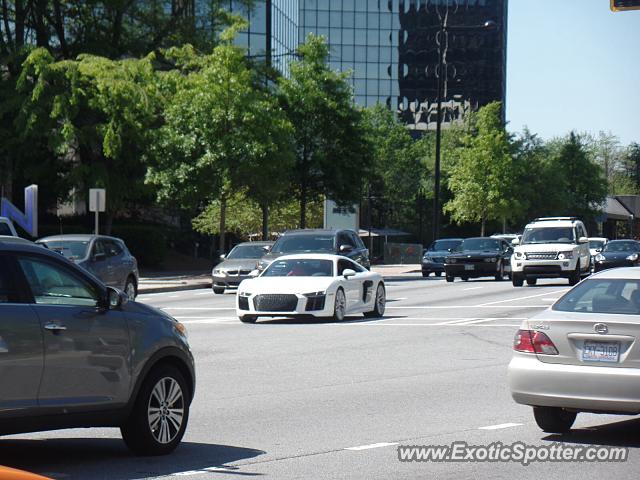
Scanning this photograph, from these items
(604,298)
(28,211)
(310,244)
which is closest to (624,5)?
(310,244)

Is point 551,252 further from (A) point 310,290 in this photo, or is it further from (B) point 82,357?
(B) point 82,357

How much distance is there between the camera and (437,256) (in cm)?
4909

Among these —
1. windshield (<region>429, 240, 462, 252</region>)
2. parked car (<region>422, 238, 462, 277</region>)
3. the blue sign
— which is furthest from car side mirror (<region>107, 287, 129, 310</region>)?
windshield (<region>429, 240, 462, 252</region>)

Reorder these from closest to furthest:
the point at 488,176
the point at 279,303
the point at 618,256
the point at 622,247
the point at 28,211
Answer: the point at 279,303 < the point at 28,211 < the point at 618,256 < the point at 622,247 < the point at 488,176

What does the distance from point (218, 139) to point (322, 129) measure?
28.5 ft

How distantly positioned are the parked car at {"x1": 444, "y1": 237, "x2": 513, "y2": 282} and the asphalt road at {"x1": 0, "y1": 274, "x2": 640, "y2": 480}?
20181mm

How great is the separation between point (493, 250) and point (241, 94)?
1111 centimetres

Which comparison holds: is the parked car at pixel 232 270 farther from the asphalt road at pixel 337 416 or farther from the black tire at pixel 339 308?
the asphalt road at pixel 337 416

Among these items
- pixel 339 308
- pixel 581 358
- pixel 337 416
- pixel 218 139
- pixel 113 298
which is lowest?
pixel 339 308

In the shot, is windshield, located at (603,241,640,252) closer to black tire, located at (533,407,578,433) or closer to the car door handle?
black tire, located at (533,407,578,433)

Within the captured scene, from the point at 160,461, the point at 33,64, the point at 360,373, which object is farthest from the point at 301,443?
the point at 33,64

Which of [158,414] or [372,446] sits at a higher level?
[158,414]

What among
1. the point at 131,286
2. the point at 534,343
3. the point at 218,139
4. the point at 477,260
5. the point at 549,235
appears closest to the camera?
the point at 534,343

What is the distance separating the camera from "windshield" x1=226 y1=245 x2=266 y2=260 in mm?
37062
